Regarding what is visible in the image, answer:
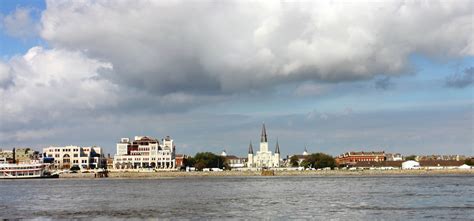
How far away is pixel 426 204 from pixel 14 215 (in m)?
34.9

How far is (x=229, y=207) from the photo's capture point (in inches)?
2254

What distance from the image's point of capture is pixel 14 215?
52531mm

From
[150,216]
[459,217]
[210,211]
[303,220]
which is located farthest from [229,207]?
[459,217]

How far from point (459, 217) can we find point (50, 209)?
117ft

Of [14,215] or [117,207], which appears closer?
[14,215]

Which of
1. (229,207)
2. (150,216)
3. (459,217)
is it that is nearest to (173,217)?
(150,216)

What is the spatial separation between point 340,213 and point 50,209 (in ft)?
89.0

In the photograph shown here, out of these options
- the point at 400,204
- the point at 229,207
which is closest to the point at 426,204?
the point at 400,204

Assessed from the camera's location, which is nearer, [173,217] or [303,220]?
[303,220]

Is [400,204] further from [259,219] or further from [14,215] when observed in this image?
[14,215]

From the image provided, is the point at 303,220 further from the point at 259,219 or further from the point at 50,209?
the point at 50,209

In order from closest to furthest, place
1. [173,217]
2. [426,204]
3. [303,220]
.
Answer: [303,220]
[173,217]
[426,204]

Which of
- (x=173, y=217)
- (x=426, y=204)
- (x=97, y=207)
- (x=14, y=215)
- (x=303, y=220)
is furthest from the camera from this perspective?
(x=97, y=207)

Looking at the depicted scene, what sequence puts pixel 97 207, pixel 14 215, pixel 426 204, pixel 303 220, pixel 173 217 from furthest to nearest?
pixel 97 207 → pixel 426 204 → pixel 14 215 → pixel 173 217 → pixel 303 220
